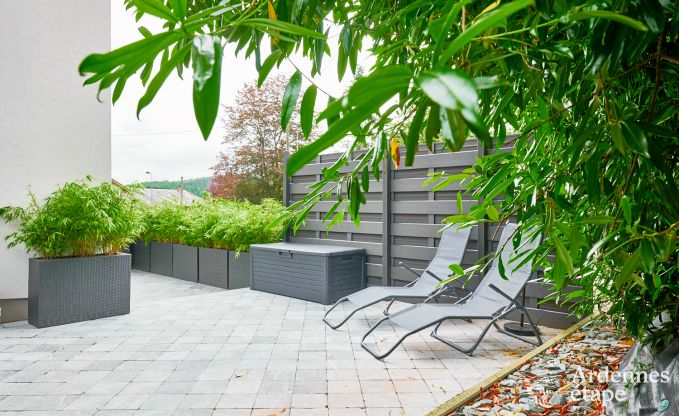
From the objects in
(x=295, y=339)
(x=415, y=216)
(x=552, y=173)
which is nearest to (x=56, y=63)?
(x=295, y=339)

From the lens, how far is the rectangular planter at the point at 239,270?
6.90 metres

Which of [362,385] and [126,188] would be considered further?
[126,188]

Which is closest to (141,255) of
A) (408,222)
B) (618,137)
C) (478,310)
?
(408,222)

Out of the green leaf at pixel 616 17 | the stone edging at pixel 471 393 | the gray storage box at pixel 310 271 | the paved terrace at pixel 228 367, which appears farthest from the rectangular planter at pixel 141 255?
the green leaf at pixel 616 17

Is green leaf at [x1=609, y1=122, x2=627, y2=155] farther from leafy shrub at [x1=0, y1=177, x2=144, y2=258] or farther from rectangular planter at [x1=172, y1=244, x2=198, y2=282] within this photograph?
rectangular planter at [x1=172, y1=244, x2=198, y2=282]

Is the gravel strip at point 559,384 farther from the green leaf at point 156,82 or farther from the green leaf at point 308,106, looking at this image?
the green leaf at point 156,82

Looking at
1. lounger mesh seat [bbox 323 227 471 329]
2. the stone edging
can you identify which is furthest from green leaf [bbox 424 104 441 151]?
lounger mesh seat [bbox 323 227 471 329]

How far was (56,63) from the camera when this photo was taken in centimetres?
468

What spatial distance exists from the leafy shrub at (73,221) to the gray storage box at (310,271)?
5.81 ft

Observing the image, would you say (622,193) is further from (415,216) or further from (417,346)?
(415,216)

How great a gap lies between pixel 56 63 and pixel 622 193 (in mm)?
5440

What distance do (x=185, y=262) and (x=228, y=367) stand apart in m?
5.21

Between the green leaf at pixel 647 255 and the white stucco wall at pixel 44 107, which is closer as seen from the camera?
the green leaf at pixel 647 255

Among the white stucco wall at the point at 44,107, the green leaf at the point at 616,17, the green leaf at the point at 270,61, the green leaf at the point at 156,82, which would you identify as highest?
the white stucco wall at the point at 44,107
